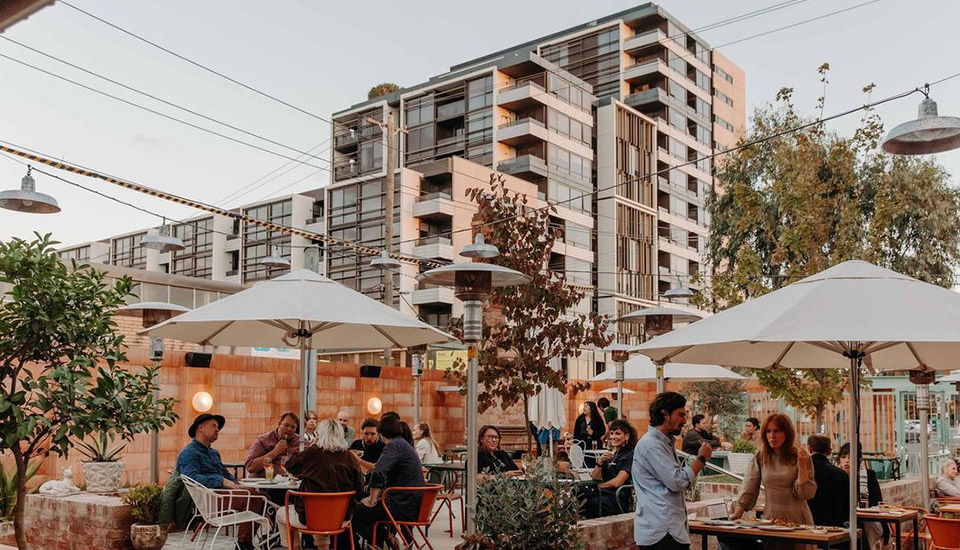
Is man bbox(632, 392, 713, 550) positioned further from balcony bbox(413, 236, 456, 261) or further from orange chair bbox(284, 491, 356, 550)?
balcony bbox(413, 236, 456, 261)

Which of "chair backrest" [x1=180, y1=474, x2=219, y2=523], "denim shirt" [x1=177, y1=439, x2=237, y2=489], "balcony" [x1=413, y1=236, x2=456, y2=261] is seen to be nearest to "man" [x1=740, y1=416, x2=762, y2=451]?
"denim shirt" [x1=177, y1=439, x2=237, y2=489]

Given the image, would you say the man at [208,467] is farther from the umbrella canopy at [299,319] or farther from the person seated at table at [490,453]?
the person seated at table at [490,453]

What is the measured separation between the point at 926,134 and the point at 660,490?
15.0 feet

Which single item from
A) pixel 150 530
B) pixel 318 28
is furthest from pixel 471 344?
pixel 318 28

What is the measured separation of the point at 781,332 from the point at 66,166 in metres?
10.5

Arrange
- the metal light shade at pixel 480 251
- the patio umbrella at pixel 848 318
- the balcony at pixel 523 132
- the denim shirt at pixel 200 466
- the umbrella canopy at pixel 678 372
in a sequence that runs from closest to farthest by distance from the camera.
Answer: the patio umbrella at pixel 848 318 < the denim shirt at pixel 200 466 < the metal light shade at pixel 480 251 < the umbrella canopy at pixel 678 372 < the balcony at pixel 523 132

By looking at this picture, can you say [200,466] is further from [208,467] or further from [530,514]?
[530,514]

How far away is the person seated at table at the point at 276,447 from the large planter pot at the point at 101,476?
2.10 metres

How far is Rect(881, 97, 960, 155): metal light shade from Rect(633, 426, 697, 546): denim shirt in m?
4.19

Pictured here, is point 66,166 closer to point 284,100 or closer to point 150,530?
point 150,530

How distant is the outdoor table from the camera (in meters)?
6.28

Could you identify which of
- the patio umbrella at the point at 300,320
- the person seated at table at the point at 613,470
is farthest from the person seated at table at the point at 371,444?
the person seated at table at the point at 613,470

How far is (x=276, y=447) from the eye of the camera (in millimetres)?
10273

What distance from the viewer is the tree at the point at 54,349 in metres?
5.93
